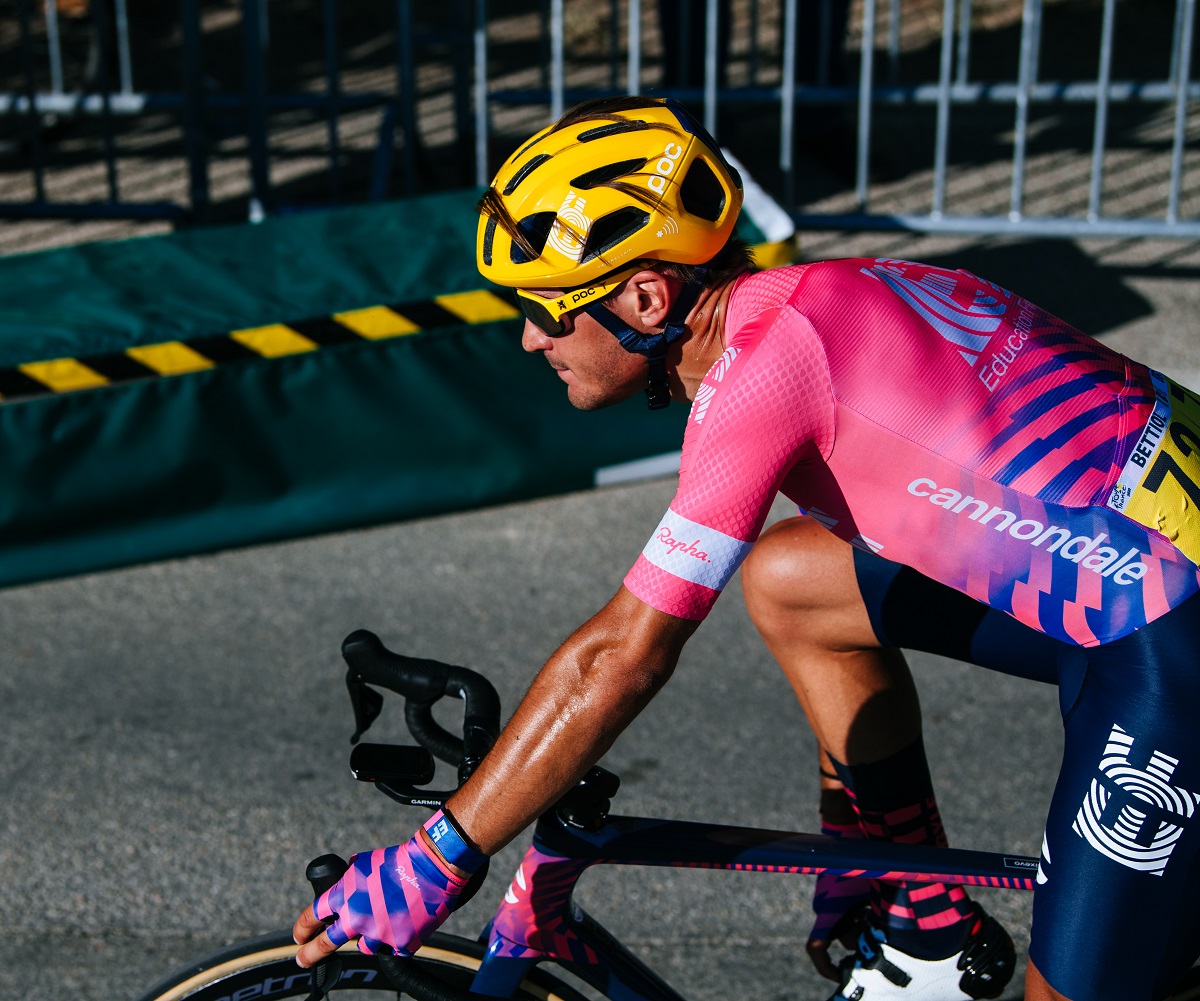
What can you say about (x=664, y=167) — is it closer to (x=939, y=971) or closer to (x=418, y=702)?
(x=418, y=702)

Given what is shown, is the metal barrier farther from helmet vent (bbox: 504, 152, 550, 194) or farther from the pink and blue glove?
the pink and blue glove

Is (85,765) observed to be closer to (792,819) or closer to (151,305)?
(151,305)

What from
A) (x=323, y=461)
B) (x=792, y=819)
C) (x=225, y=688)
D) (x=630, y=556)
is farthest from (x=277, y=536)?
(x=792, y=819)

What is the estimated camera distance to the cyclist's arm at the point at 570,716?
191 cm

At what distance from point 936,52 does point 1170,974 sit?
9.44 meters

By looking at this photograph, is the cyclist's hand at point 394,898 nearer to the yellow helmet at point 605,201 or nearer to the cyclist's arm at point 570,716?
the cyclist's arm at point 570,716

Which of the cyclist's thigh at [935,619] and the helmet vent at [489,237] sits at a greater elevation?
the helmet vent at [489,237]

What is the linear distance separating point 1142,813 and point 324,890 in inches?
44.7

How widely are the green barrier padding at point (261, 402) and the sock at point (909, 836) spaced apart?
275 centimetres

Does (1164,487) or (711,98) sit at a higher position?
(1164,487)

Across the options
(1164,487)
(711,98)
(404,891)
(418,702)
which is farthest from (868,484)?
(711,98)

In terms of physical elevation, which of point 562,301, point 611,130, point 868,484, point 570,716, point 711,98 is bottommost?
point 711,98

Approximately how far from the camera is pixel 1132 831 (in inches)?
77.4

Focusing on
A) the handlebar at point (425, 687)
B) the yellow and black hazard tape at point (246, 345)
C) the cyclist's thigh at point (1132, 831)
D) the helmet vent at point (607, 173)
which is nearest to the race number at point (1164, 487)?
the cyclist's thigh at point (1132, 831)
